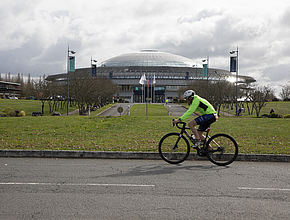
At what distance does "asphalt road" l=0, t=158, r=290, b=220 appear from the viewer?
456cm

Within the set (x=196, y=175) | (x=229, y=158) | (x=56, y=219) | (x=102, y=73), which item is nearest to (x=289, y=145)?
(x=229, y=158)

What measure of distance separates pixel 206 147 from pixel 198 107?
115cm

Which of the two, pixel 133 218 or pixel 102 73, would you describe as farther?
pixel 102 73

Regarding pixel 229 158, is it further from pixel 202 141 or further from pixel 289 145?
pixel 289 145

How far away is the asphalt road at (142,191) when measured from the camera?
456cm

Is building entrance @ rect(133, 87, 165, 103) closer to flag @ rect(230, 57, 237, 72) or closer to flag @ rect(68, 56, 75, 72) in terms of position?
flag @ rect(230, 57, 237, 72)

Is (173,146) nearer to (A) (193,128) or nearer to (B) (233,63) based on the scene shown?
(A) (193,128)

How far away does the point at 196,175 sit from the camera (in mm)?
7078

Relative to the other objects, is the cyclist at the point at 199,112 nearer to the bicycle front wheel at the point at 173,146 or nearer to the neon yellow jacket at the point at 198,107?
the neon yellow jacket at the point at 198,107

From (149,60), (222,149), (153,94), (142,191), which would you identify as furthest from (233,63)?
(149,60)

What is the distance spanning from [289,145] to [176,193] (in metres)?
7.62

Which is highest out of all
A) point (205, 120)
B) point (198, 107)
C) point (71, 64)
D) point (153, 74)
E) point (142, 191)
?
point (153, 74)

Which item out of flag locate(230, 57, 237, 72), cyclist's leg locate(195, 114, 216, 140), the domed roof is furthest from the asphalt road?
the domed roof

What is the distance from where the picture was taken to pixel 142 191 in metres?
5.68
